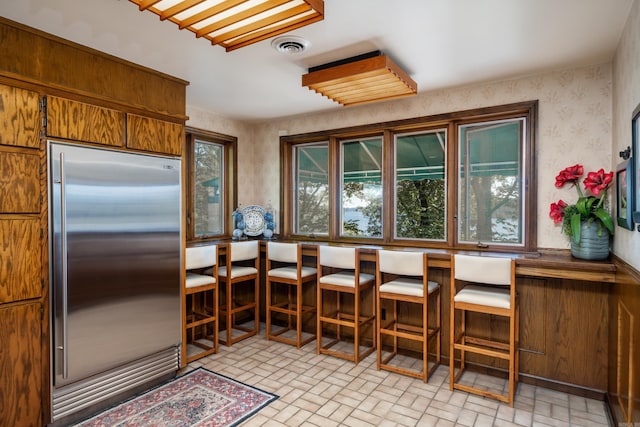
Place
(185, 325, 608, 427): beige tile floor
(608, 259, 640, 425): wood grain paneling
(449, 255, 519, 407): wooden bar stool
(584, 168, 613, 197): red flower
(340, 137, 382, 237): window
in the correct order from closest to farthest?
(608, 259, 640, 425): wood grain paneling
(185, 325, 608, 427): beige tile floor
(449, 255, 519, 407): wooden bar stool
(584, 168, 613, 197): red flower
(340, 137, 382, 237): window

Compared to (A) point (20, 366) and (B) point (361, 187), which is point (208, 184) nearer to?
(B) point (361, 187)

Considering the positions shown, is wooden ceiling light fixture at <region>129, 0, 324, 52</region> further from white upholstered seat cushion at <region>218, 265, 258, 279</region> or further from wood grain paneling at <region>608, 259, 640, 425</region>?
white upholstered seat cushion at <region>218, 265, 258, 279</region>

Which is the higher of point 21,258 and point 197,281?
point 21,258

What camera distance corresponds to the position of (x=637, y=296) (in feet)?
5.62

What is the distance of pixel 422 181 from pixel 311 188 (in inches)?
55.5

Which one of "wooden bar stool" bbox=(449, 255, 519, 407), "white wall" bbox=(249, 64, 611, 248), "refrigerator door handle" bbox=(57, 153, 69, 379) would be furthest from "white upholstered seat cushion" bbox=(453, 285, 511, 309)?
"refrigerator door handle" bbox=(57, 153, 69, 379)

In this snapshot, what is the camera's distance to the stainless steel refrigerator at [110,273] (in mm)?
2352

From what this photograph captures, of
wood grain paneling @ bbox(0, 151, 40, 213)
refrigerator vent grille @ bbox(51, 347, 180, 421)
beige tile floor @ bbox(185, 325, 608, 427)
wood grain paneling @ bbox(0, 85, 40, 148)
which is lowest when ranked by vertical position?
beige tile floor @ bbox(185, 325, 608, 427)

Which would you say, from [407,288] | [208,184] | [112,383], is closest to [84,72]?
[208,184]

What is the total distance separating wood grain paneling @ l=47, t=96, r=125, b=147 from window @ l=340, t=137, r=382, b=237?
2.38m

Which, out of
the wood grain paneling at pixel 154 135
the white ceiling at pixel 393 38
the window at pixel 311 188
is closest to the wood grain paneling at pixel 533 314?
the white ceiling at pixel 393 38

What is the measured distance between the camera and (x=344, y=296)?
3.94 meters

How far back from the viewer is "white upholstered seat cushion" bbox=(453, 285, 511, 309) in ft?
8.64

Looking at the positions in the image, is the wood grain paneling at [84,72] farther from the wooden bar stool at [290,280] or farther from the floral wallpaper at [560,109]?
the floral wallpaper at [560,109]
